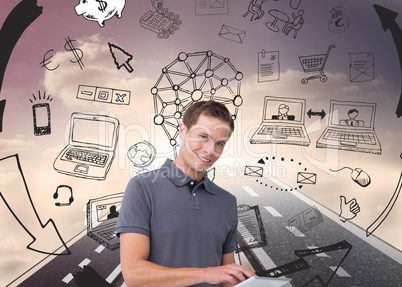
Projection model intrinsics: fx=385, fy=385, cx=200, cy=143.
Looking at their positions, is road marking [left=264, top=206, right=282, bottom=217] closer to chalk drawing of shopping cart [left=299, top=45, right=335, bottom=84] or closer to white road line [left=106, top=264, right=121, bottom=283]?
chalk drawing of shopping cart [left=299, top=45, right=335, bottom=84]

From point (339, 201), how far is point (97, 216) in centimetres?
155

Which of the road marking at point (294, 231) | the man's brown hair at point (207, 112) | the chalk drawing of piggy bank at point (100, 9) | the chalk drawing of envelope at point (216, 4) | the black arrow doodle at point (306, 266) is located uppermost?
the chalk drawing of envelope at point (216, 4)

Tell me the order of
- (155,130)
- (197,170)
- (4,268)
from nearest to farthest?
(197,170), (4,268), (155,130)

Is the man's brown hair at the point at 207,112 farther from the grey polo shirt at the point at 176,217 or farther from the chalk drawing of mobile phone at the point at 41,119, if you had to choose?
the chalk drawing of mobile phone at the point at 41,119

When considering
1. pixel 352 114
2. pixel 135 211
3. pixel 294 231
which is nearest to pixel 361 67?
pixel 352 114

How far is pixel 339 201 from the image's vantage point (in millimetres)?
2498

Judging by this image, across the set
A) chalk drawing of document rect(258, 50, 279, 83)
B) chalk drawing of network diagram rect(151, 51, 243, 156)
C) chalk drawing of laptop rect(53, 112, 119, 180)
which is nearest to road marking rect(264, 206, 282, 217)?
chalk drawing of network diagram rect(151, 51, 243, 156)

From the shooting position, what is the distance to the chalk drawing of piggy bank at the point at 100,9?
97.1 inches

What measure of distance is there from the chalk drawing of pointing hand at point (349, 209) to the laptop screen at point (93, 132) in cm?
154

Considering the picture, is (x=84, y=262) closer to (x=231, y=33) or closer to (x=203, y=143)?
(x=203, y=143)

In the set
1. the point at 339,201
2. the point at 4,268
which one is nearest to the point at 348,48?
the point at 339,201

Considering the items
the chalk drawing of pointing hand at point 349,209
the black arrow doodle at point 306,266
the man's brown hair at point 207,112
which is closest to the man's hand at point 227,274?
the man's brown hair at point 207,112

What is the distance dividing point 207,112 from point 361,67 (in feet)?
5.56

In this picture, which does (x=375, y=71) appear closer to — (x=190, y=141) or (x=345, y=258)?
(x=345, y=258)
